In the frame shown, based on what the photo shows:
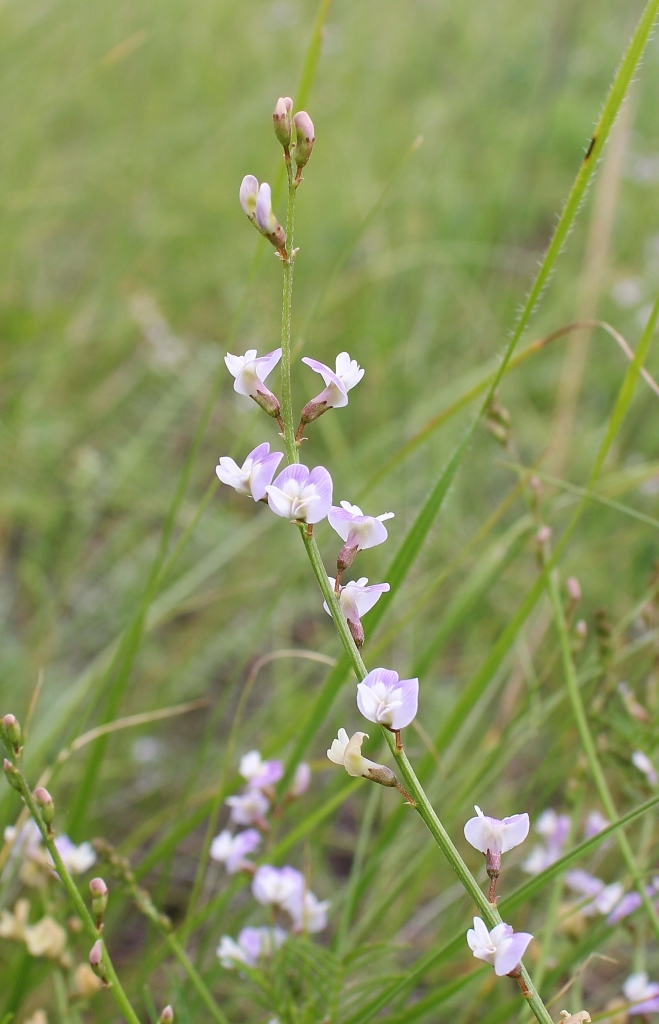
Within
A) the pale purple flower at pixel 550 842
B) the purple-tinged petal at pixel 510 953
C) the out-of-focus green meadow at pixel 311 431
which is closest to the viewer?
the purple-tinged petal at pixel 510 953

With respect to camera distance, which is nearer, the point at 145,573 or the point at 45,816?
the point at 45,816

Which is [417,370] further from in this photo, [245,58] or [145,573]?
[245,58]

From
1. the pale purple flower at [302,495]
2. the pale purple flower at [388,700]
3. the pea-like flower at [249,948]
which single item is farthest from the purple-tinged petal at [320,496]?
the pea-like flower at [249,948]

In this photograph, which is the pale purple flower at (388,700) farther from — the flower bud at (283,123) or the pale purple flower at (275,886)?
the pale purple flower at (275,886)

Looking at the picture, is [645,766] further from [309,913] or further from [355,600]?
[355,600]

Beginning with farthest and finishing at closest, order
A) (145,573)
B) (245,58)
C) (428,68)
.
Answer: (428,68)
(245,58)
(145,573)

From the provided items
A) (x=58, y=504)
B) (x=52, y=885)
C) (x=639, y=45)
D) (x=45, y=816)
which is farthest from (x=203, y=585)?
(x=639, y=45)
